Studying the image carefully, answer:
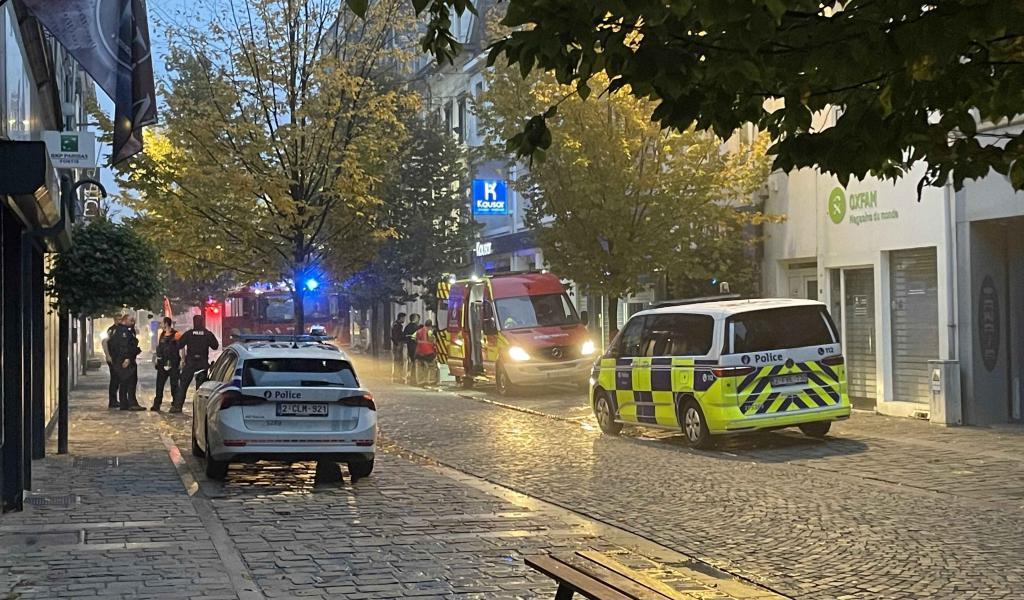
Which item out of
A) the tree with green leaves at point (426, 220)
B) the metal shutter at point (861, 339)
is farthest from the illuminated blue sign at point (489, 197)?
the metal shutter at point (861, 339)

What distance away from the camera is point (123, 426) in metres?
19.8

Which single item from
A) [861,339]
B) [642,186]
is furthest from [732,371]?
[642,186]

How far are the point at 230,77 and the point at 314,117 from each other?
6.76 feet

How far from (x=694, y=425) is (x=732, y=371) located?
1.03 m

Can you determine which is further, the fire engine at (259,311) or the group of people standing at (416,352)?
the fire engine at (259,311)

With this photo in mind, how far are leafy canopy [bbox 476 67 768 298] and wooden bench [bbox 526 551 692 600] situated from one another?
57.8 feet

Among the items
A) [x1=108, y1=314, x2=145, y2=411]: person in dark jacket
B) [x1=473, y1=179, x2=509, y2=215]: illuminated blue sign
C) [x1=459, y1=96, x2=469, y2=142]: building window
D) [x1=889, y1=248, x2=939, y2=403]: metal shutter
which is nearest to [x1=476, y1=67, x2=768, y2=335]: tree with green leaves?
[x1=889, y1=248, x2=939, y2=403]: metal shutter

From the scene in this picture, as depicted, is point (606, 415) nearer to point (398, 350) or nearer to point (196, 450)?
point (196, 450)

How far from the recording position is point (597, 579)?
5770 mm

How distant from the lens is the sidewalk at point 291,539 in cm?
776

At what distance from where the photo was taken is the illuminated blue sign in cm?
3644

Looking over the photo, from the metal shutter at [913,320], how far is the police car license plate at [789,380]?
4.68 metres

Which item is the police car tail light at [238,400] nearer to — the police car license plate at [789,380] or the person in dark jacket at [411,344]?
the police car license plate at [789,380]

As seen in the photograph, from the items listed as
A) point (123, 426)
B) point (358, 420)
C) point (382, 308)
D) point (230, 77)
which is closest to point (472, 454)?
point (358, 420)
